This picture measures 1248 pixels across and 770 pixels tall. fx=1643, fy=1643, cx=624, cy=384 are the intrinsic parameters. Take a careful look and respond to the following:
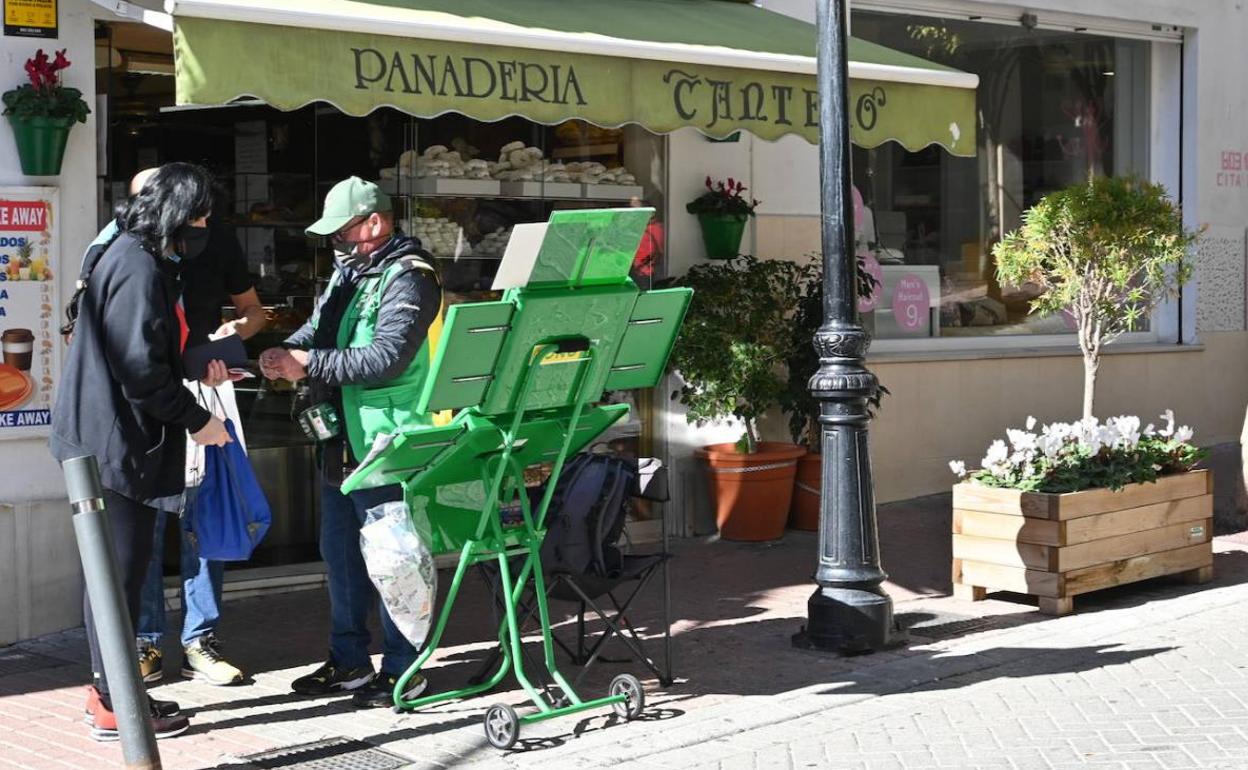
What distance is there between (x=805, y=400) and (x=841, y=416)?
282 cm

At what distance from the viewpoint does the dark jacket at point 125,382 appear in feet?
17.3

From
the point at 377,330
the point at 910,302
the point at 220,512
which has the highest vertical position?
the point at 910,302

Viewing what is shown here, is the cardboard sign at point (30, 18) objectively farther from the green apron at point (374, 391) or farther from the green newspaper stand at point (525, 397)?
the green newspaper stand at point (525, 397)

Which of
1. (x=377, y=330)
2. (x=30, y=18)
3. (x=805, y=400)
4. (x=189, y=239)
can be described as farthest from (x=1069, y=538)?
(x=30, y=18)

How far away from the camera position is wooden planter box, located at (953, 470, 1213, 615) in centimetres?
748

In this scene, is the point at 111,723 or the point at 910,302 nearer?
the point at 111,723

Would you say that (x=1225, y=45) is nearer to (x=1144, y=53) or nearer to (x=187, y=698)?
(x=1144, y=53)

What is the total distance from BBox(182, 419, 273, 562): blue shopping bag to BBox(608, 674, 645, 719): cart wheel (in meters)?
1.55

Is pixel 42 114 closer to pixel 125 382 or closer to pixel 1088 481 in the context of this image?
pixel 125 382

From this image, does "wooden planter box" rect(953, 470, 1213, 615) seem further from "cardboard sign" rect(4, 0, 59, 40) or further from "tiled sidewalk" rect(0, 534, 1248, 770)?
"cardboard sign" rect(4, 0, 59, 40)

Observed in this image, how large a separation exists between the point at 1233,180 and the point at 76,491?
38.2 ft

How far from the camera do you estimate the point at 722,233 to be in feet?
31.6

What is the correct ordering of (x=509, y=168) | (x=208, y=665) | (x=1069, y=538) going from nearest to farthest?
(x=208, y=665) < (x=1069, y=538) < (x=509, y=168)

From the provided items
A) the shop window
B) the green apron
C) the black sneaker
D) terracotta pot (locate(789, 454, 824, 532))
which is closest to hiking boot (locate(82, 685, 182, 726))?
the black sneaker
